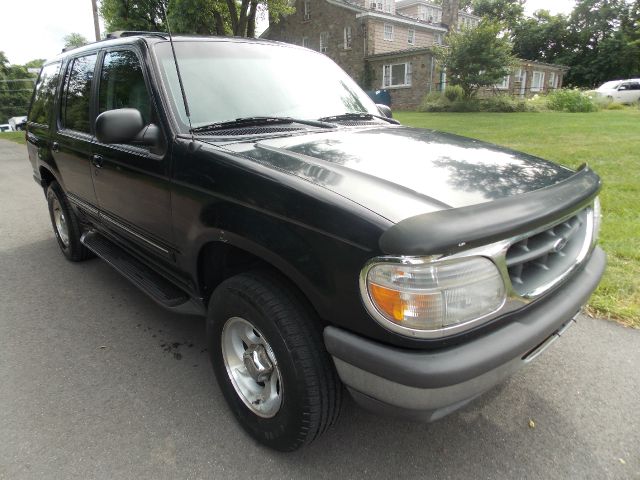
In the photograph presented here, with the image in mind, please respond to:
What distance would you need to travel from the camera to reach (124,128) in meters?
2.39

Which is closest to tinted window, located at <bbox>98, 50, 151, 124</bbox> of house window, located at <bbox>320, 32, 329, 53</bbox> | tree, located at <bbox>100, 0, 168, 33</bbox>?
tree, located at <bbox>100, 0, 168, 33</bbox>

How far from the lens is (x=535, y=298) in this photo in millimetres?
1764

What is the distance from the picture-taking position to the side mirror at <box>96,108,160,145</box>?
2359mm

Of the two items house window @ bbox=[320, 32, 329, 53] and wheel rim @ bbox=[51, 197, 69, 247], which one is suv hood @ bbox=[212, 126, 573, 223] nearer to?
wheel rim @ bbox=[51, 197, 69, 247]

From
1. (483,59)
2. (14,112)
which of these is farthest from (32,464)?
(14,112)

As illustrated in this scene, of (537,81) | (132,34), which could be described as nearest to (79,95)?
(132,34)

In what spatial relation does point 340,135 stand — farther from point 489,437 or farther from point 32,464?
point 32,464

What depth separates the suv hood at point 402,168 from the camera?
5.63 feet

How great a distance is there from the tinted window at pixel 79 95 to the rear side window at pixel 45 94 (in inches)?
15.0

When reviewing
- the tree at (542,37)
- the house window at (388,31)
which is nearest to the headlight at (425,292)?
the house window at (388,31)

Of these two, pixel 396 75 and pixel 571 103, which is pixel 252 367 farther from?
pixel 396 75

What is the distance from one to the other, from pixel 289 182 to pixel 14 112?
1917 inches

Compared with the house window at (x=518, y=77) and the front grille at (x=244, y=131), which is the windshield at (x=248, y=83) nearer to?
the front grille at (x=244, y=131)

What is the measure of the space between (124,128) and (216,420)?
1.63 meters
